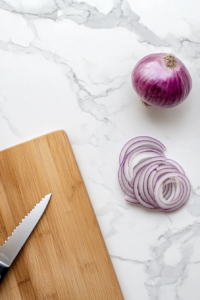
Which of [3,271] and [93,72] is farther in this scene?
[93,72]

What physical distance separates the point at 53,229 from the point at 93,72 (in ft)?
2.02

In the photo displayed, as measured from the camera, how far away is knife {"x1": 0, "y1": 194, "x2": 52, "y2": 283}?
104 centimetres

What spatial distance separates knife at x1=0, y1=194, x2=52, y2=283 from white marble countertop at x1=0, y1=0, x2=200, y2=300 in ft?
0.82

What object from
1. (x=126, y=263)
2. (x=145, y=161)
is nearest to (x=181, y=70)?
(x=145, y=161)

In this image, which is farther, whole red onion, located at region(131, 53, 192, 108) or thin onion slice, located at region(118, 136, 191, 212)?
thin onion slice, located at region(118, 136, 191, 212)

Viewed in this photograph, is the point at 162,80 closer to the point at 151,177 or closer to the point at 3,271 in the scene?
the point at 151,177

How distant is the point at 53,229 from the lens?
110 cm

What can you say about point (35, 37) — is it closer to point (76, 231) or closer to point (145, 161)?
point (145, 161)

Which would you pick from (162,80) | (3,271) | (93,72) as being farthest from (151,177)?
(3,271)

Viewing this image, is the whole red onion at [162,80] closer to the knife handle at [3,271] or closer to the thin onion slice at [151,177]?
the thin onion slice at [151,177]

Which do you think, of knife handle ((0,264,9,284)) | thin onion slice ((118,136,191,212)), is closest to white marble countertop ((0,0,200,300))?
thin onion slice ((118,136,191,212))

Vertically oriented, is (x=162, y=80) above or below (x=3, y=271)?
above

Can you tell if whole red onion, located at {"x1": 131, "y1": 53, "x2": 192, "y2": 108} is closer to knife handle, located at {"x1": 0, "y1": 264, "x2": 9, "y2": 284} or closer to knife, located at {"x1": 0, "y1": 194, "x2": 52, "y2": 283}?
knife, located at {"x1": 0, "y1": 194, "x2": 52, "y2": 283}

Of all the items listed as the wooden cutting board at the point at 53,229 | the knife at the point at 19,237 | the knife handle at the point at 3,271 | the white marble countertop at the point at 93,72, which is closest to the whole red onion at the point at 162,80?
A: the white marble countertop at the point at 93,72
